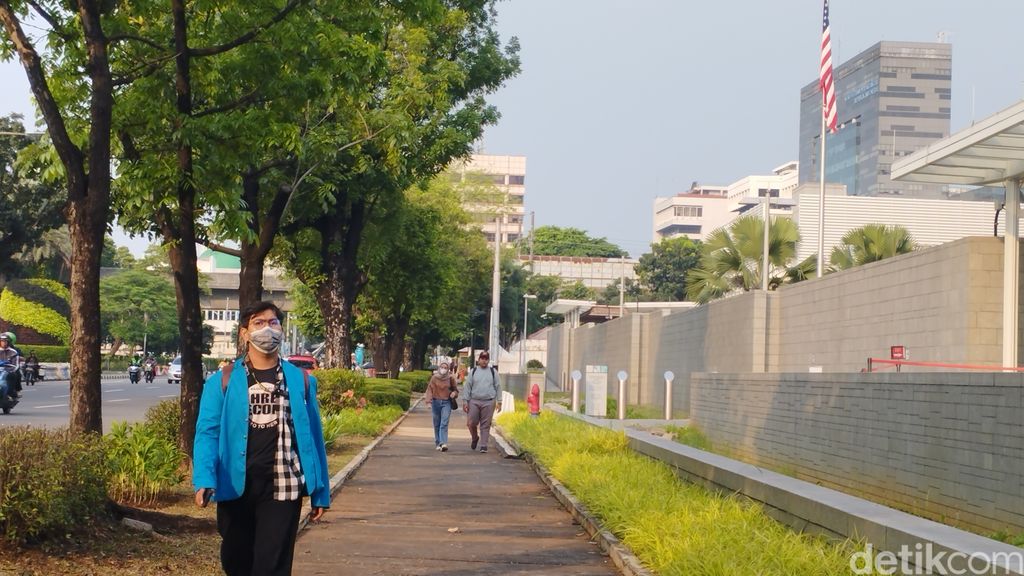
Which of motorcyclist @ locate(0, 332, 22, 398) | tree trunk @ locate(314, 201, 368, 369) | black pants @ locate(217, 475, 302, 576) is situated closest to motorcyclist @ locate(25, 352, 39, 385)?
tree trunk @ locate(314, 201, 368, 369)

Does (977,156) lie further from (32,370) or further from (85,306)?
(32,370)

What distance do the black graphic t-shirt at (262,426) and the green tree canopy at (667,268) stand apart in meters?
102

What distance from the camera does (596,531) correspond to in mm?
11742

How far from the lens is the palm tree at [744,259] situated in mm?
32969

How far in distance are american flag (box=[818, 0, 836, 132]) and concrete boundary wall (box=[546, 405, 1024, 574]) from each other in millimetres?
17488

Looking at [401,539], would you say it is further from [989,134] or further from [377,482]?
[989,134]

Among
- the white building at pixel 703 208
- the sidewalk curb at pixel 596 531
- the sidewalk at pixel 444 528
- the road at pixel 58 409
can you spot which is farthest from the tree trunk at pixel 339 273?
the white building at pixel 703 208

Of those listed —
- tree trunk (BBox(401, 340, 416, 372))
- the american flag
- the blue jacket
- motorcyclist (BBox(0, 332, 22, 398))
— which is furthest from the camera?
tree trunk (BBox(401, 340, 416, 372))

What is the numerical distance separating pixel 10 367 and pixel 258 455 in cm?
2149

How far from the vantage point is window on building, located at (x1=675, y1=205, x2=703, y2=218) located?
19325cm

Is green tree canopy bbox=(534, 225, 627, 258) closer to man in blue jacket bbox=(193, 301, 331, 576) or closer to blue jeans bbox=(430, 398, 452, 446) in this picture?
blue jeans bbox=(430, 398, 452, 446)

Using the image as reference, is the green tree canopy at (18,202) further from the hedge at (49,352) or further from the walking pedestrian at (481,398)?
the walking pedestrian at (481,398)

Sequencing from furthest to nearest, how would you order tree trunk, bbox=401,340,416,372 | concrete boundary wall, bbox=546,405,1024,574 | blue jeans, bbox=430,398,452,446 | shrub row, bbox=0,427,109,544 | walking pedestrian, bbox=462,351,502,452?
tree trunk, bbox=401,340,416,372 → blue jeans, bbox=430,398,452,446 → walking pedestrian, bbox=462,351,502,452 → shrub row, bbox=0,427,109,544 → concrete boundary wall, bbox=546,405,1024,574

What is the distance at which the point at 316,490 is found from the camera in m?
6.89
